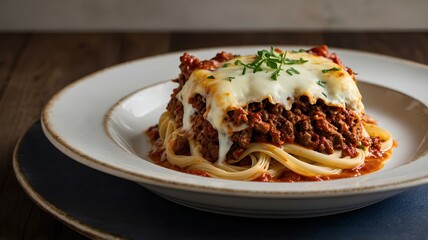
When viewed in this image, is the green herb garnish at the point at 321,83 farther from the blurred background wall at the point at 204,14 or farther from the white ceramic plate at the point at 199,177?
the blurred background wall at the point at 204,14

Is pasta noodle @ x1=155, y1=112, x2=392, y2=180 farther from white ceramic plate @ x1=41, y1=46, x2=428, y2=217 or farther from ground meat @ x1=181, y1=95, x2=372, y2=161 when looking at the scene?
white ceramic plate @ x1=41, y1=46, x2=428, y2=217

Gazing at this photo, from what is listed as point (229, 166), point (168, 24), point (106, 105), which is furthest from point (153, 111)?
point (168, 24)

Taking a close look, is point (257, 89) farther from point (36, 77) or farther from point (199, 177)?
point (36, 77)

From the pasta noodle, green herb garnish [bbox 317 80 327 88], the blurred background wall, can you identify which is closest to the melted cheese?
green herb garnish [bbox 317 80 327 88]

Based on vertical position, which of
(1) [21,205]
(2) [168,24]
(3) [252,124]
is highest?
(3) [252,124]

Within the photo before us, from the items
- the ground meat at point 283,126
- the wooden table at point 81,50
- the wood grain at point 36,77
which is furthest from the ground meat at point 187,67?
the wooden table at point 81,50

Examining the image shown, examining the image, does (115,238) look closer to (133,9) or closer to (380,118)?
(380,118)

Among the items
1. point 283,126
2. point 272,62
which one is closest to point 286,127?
point 283,126
